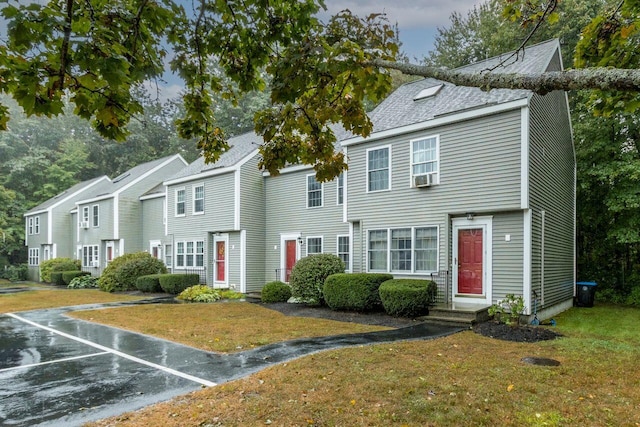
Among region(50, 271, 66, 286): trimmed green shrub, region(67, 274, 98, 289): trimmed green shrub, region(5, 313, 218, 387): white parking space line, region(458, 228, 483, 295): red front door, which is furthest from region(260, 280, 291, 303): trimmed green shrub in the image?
region(50, 271, 66, 286): trimmed green shrub

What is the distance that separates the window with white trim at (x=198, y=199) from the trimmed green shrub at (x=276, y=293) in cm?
661

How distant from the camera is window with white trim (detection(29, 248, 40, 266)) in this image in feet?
107

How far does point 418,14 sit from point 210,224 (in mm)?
12350

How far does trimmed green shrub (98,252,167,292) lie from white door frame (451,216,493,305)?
50.2 feet

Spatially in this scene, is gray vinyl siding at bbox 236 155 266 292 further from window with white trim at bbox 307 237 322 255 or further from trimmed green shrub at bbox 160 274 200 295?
trimmed green shrub at bbox 160 274 200 295

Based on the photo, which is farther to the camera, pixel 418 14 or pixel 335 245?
pixel 335 245

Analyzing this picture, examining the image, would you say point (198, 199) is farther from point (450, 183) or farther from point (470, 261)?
point (470, 261)

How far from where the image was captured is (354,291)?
12023 mm

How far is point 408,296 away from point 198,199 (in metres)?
12.7

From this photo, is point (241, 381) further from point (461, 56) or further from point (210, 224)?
point (461, 56)

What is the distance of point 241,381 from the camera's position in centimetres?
550

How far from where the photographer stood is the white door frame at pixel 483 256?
10.9 m

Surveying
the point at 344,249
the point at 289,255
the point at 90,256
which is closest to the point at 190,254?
the point at 289,255

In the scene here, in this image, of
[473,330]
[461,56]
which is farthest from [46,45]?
[461,56]
